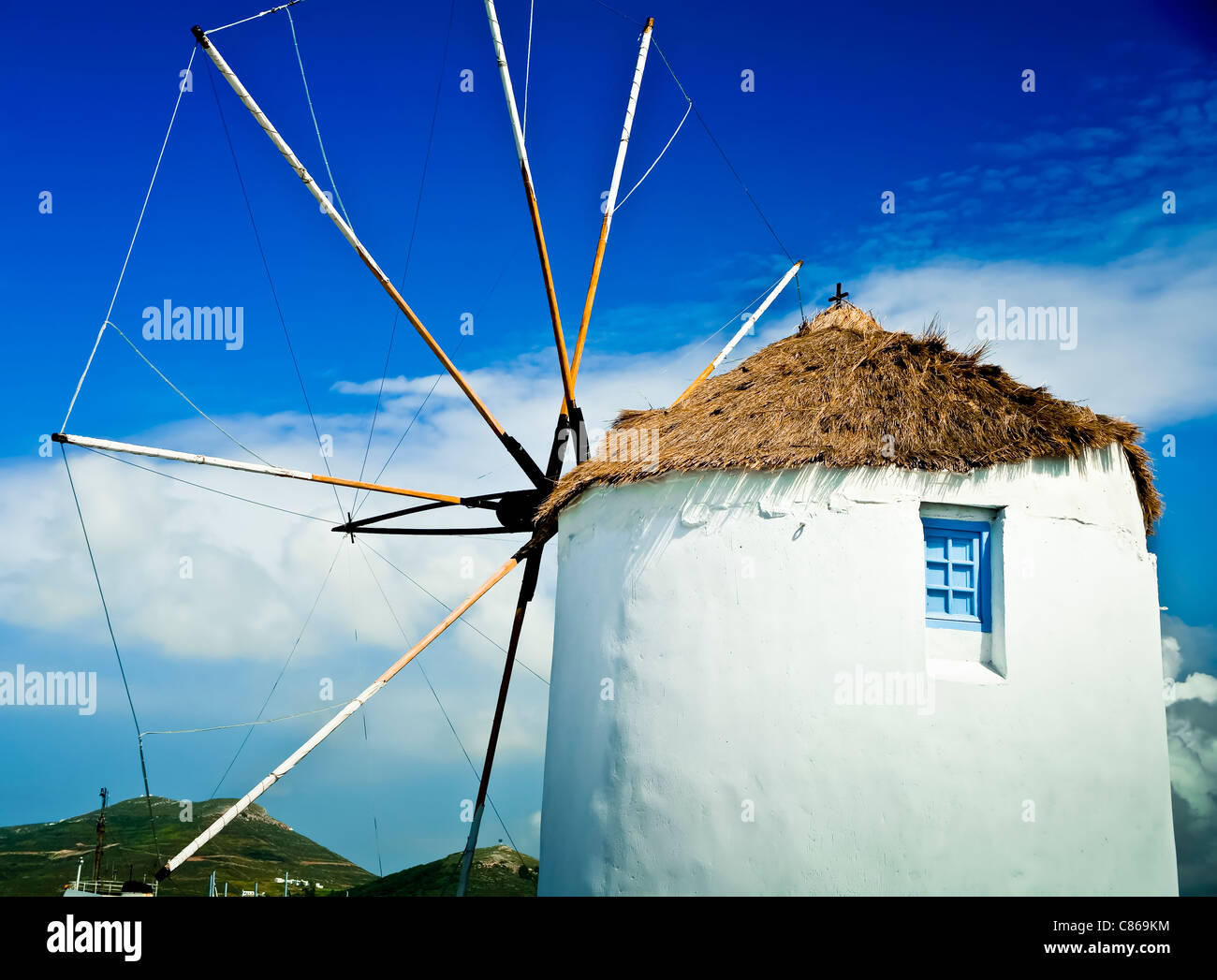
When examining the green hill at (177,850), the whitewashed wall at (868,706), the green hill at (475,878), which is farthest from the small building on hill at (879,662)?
the green hill at (177,850)

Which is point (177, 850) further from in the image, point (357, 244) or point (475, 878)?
point (357, 244)

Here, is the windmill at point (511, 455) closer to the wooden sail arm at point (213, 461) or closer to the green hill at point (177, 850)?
the wooden sail arm at point (213, 461)

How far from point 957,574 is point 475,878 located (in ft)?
55.3

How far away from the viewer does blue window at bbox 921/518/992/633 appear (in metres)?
8.12

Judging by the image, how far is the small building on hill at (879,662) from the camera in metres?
7.62

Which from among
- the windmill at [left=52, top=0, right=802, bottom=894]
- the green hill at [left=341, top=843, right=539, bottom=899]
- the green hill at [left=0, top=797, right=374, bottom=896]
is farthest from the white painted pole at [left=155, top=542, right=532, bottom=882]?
the green hill at [left=0, top=797, right=374, bottom=896]

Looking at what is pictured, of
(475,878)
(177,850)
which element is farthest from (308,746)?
(177,850)

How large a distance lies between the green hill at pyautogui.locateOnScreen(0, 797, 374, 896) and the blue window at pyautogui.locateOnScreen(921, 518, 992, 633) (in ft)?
70.1

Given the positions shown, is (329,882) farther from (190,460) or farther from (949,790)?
(949,790)

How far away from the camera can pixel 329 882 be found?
2995cm

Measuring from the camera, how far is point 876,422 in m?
8.50

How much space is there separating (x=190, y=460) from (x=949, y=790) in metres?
7.16

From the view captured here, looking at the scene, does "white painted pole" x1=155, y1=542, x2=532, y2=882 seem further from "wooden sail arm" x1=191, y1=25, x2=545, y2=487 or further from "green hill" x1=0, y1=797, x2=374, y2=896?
"green hill" x1=0, y1=797, x2=374, y2=896
